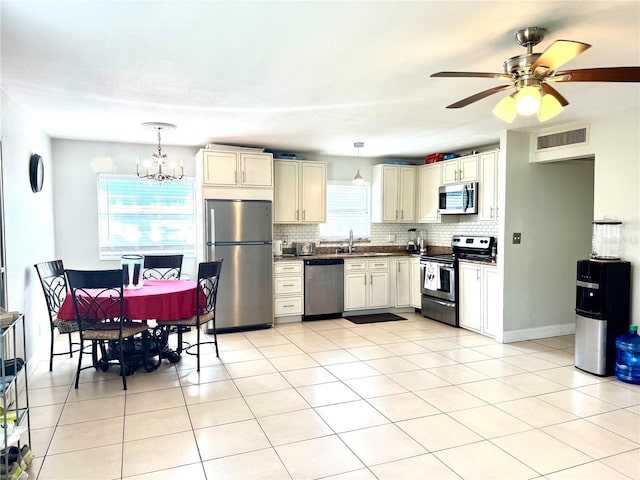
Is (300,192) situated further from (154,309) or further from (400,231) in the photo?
(154,309)

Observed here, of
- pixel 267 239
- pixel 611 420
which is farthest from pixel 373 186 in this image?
pixel 611 420

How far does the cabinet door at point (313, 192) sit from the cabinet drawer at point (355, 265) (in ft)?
2.28

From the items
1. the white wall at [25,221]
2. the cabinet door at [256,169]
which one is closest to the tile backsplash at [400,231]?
the cabinet door at [256,169]

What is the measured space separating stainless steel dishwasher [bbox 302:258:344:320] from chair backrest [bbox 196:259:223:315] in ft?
5.58

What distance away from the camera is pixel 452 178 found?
227 inches

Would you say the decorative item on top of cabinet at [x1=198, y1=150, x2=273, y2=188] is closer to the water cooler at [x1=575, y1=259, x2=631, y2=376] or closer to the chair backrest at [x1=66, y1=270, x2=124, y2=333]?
the chair backrest at [x1=66, y1=270, x2=124, y2=333]

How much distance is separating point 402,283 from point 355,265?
31.8 inches

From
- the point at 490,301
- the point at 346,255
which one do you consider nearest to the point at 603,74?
the point at 490,301

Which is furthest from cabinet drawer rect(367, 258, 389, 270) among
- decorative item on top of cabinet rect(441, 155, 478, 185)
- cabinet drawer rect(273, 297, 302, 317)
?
decorative item on top of cabinet rect(441, 155, 478, 185)

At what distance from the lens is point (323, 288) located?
19.5 ft

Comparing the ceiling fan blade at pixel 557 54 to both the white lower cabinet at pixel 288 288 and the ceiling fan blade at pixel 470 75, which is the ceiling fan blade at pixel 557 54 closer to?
the ceiling fan blade at pixel 470 75

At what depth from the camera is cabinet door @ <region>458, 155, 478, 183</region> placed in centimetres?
536

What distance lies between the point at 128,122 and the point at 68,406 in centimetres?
263

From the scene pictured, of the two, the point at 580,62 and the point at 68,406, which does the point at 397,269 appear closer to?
the point at 580,62
